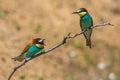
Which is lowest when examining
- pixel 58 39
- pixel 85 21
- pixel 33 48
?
pixel 58 39

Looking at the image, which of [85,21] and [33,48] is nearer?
[85,21]

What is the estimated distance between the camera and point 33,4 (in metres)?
16.9

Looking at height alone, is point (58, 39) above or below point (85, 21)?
→ below

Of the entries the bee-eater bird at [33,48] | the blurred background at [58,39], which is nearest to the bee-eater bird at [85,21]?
the bee-eater bird at [33,48]

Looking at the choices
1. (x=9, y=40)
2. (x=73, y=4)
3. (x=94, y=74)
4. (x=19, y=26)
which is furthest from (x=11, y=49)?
(x=73, y=4)

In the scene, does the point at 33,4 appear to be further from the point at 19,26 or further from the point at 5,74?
the point at 5,74

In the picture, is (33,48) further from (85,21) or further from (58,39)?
(58,39)

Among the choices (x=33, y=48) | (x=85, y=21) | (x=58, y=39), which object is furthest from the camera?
(x=58, y=39)

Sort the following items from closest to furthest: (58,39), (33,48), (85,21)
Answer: (85,21) < (33,48) < (58,39)

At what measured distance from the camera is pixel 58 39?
15.7 m

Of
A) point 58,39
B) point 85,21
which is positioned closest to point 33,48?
point 85,21

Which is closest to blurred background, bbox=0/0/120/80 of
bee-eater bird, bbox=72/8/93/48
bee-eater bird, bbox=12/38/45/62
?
bee-eater bird, bbox=12/38/45/62

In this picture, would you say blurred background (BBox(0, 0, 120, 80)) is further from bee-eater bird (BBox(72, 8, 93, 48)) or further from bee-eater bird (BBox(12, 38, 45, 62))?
bee-eater bird (BBox(72, 8, 93, 48))

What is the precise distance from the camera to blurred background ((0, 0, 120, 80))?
14359 millimetres
